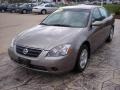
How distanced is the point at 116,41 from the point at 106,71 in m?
3.33

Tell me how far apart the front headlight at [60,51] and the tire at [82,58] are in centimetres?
44

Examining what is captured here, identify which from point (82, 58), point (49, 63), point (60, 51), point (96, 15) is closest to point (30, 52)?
point (49, 63)

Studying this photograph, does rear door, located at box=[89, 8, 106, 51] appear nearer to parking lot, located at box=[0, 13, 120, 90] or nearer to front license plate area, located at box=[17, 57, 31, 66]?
parking lot, located at box=[0, 13, 120, 90]

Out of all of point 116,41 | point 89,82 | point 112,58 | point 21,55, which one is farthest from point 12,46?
point 116,41

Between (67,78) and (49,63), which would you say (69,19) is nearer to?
(67,78)

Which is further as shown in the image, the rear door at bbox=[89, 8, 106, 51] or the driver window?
the driver window

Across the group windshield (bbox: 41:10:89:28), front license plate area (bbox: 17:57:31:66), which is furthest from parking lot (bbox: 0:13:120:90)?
windshield (bbox: 41:10:89:28)

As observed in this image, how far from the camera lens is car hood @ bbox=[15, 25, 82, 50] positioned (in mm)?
4695

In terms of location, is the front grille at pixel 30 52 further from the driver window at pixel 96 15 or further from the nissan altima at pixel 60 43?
the driver window at pixel 96 15

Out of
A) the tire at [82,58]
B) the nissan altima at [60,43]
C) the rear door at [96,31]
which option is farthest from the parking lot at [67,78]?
the rear door at [96,31]

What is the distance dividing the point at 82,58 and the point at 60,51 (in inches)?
35.6

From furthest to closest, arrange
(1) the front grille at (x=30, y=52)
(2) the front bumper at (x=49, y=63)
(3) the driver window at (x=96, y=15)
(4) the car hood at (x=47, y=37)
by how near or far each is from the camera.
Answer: (3) the driver window at (x=96, y=15)
(4) the car hood at (x=47, y=37)
(1) the front grille at (x=30, y=52)
(2) the front bumper at (x=49, y=63)

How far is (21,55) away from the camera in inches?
188

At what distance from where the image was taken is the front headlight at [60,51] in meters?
4.50
